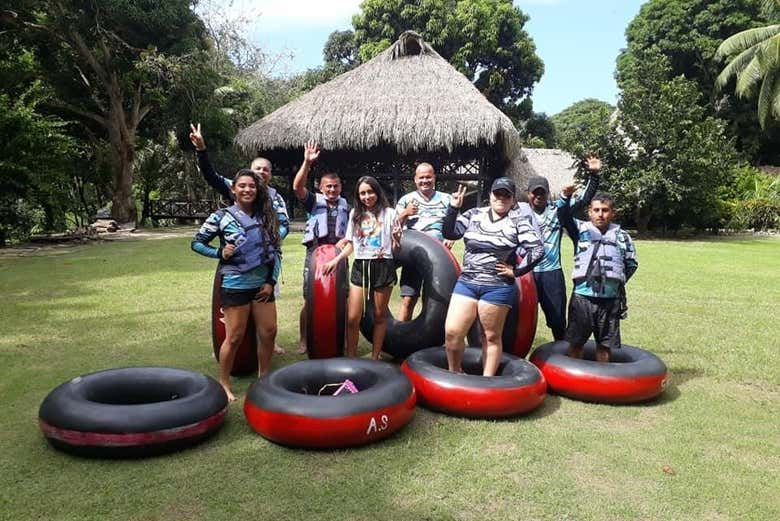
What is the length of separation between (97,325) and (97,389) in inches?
120

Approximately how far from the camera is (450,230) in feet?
16.0

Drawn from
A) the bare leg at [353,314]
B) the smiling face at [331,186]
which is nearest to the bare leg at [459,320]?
the bare leg at [353,314]

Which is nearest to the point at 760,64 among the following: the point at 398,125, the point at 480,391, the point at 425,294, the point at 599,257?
the point at 398,125

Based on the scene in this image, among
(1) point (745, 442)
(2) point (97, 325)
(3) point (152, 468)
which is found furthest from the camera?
(2) point (97, 325)

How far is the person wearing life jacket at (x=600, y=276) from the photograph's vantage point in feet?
14.9

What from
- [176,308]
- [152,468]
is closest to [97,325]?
[176,308]

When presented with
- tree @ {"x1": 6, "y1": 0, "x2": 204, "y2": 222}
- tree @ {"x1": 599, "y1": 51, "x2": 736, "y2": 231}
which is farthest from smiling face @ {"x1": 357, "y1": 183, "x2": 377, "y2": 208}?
tree @ {"x1": 599, "y1": 51, "x2": 736, "y2": 231}

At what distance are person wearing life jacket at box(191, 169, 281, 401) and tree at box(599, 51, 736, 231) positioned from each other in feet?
59.5

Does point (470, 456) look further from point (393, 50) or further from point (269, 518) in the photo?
point (393, 50)

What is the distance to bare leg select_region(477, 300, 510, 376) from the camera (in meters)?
4.20

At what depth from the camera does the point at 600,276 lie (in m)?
4.53

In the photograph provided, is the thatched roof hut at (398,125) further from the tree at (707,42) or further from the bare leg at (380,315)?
the tree at (707,42)

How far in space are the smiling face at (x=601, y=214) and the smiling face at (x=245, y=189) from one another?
266cm

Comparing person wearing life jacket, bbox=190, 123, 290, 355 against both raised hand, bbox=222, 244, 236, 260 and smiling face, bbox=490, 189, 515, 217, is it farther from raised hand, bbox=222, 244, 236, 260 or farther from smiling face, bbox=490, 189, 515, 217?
smiling face, bbox=490, 189, 515, 217
